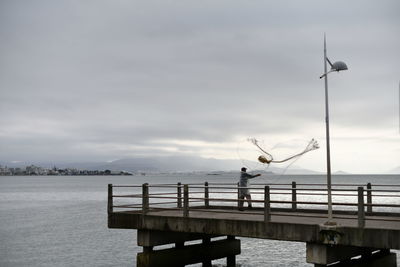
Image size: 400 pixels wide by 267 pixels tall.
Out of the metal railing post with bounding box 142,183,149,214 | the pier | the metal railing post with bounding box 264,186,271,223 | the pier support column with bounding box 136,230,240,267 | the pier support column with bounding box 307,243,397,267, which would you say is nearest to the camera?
the pier

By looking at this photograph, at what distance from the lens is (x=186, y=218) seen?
1775 centimetres

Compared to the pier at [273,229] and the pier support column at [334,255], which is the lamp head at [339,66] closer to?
the pier at [273,229]

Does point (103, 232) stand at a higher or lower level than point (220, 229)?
lower

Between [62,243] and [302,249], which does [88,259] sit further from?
[302,249]

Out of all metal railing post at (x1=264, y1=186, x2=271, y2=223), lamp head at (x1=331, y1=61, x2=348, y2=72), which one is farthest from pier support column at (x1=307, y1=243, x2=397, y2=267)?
lamp head at (x1=331, y1=61, x2=348, y2=72)

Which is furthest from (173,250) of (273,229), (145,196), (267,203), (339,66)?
(339,66)

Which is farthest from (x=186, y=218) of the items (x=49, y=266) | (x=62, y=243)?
(x=62, y=243)

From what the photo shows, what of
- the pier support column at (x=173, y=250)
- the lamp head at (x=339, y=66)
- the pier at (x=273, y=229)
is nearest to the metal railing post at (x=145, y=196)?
the pier at (x=273, y=229)

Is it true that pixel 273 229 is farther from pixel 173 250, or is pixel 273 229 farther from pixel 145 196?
pixel 173 250

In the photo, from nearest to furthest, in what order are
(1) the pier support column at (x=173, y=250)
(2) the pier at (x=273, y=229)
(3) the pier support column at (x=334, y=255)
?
(2) the pier at (x=273, y=229)
(3) the pier support column at (x=334, y=255)
(1) the pier support column at (x=173, y=250)

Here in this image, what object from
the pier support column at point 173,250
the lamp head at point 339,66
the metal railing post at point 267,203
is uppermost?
the lamp head at point 339,66

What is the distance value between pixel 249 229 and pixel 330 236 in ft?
9.06

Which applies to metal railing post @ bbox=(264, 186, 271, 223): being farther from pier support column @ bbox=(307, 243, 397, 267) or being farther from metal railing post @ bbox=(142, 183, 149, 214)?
metal railing post @ bbox=(142, 183, 149, 214)

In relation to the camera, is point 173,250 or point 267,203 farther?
point 173,250
